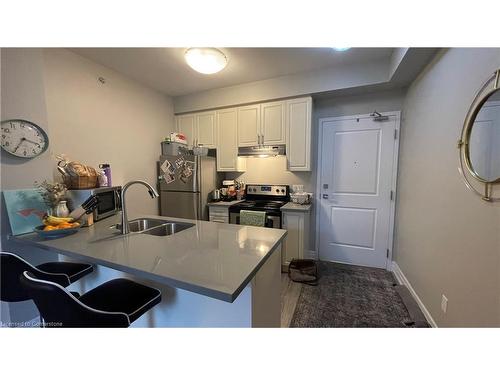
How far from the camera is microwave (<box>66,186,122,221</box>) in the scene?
5.68 feet

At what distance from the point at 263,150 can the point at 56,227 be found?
A: 2270 mm

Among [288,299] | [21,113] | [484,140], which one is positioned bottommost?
[288,299]

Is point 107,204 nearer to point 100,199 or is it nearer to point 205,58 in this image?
point 100,199

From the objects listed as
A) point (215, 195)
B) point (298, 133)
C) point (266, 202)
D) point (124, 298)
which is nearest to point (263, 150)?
point (298, 133)

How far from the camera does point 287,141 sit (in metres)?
2.78

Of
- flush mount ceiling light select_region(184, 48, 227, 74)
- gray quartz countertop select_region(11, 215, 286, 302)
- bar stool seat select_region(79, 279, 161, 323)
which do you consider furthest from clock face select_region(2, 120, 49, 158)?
flush mount ceiling light select_region(184, 48, 227, 74)

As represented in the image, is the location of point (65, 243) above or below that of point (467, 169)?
below

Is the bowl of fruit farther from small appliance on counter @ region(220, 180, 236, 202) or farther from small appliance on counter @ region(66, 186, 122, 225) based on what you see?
small appliance on counter @ region(220, 180, 236, 202)

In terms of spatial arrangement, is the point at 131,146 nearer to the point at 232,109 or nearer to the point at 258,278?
the point at 232,109

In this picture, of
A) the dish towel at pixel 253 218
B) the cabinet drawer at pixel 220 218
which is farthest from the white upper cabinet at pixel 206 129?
the dish towel at pixel 253 218

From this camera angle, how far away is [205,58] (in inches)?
70.1

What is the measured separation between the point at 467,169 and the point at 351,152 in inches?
62.9

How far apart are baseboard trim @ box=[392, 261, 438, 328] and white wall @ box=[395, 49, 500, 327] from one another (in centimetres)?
5
